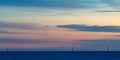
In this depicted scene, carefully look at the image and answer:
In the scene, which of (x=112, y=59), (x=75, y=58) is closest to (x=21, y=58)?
(x=75, y=58)

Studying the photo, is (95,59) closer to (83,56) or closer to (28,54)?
(83,56)

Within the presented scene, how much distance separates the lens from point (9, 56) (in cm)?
11862

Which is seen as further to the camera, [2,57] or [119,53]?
[119,53]

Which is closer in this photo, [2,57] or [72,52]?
[2,57]

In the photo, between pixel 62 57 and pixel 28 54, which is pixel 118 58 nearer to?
pixel 62 57

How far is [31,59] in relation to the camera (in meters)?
121

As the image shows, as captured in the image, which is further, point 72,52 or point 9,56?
point 72,52

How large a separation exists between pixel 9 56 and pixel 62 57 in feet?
41.5

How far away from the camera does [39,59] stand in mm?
121812

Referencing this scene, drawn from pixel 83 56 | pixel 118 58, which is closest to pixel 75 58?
pixel 83 56

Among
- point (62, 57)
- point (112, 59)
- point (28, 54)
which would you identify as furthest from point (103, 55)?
point (28, 54)

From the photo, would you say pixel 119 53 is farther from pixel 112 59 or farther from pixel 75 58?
pixel 75 58

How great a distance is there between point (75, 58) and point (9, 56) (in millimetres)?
15645

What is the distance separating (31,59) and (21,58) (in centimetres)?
245
